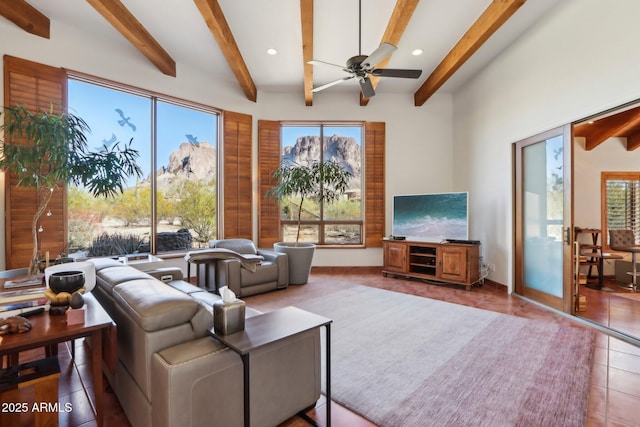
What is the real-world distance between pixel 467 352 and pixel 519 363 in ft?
1.24

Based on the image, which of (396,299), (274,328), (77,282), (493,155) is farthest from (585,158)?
(77,282)

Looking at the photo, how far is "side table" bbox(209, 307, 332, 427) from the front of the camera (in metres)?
1.38

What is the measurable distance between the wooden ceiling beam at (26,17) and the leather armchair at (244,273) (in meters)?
3.27

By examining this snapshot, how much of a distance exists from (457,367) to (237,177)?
456 centimetres

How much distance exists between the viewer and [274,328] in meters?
1.56

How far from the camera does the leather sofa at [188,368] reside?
1.33 metres

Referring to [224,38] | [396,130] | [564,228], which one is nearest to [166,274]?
[224,38]

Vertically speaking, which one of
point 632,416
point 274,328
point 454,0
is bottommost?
point 632,416

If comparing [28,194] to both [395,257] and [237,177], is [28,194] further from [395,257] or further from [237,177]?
[395,257]

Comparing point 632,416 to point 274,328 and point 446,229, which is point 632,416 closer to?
point 274,328

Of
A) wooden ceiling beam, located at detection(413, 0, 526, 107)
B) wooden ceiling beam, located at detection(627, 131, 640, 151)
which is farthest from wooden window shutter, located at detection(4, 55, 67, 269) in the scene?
wooden ceiling beam, located at detection(627, 131, 640, 151)

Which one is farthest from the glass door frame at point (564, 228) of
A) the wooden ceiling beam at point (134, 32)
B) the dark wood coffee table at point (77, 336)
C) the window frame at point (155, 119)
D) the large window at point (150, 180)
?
the wooden ceiling beam at point (134, 32)

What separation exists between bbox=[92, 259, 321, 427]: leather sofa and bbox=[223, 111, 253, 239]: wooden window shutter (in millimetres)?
3701

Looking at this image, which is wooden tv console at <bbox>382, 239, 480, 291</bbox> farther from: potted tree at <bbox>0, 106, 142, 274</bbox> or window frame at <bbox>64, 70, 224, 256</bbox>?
potted tree at <bbox>0, 106, 142, 274</bbox>
